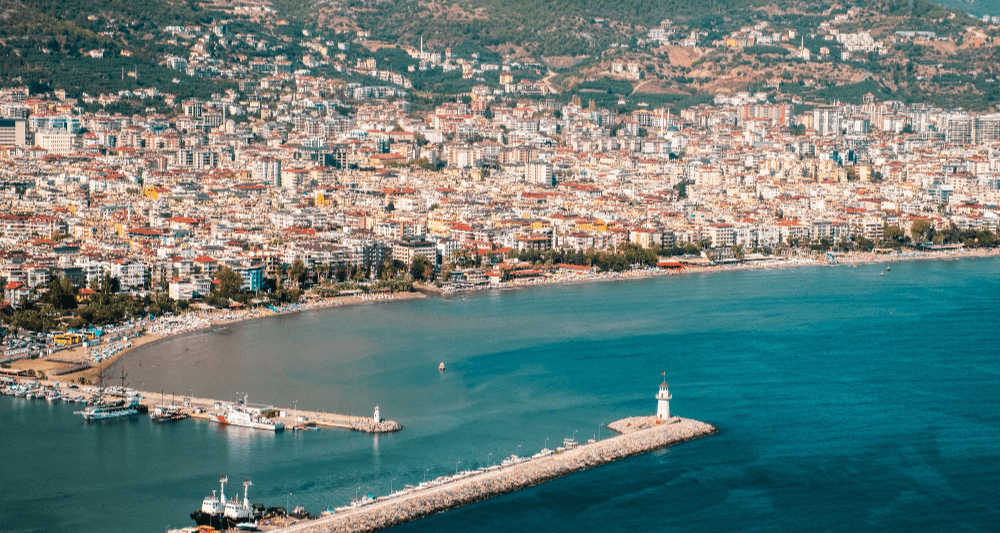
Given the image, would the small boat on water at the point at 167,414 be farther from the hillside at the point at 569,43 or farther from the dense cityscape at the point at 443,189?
the hillside at the point at 569,43

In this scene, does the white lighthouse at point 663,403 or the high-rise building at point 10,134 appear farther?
the high-rise building at point 10,134

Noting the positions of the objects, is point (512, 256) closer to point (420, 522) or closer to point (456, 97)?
point (420, 522)

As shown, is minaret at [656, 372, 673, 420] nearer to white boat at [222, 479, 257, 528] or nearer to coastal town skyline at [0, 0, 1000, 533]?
coastal town skyline at [0, 0, 1000, 533]

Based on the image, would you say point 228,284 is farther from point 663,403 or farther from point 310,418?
point 663,403

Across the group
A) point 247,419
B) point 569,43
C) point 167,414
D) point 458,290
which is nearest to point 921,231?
point 458,290

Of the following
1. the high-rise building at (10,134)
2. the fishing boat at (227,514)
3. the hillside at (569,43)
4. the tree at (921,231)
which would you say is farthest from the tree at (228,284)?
the hillside at (569,43)
